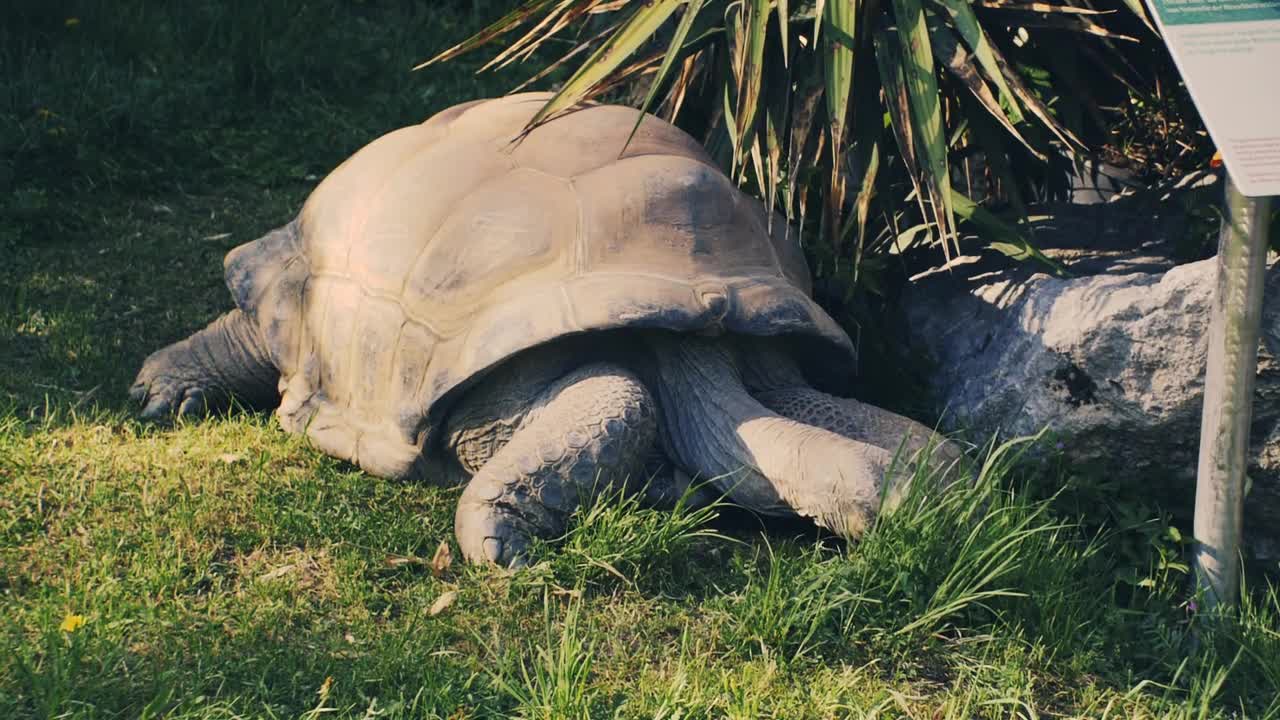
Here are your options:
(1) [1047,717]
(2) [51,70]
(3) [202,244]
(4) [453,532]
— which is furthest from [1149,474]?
(2) [51,70]

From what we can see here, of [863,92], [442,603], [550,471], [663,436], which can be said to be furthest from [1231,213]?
[442,603]

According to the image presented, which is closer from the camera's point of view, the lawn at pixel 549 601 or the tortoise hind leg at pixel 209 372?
the lawn at pixel 549 601

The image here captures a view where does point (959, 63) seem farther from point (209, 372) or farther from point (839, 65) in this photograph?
point (209, 372)

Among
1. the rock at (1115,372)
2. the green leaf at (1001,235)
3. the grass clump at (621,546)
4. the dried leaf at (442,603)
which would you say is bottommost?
the dried leaf at (442,603)

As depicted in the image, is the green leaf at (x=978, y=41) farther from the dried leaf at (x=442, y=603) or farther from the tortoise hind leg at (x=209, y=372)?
the tortoise hind leg at (x=209, y=372)

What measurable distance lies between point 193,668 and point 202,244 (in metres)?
2.94

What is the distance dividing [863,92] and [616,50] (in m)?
0.72

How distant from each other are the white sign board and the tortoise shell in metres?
1.17

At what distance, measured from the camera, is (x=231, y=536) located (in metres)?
3.25

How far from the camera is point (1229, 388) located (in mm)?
2850

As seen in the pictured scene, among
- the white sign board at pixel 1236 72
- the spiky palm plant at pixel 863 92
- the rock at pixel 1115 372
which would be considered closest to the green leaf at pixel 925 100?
the spiky palm plant at pixel 863 92

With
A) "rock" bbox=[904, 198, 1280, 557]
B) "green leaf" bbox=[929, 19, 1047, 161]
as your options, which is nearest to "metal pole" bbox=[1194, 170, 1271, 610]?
"rock" bbox=[904, 198, 1280, 557]

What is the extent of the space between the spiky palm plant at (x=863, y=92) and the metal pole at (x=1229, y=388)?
71cm

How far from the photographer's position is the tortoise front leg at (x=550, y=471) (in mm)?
3143
